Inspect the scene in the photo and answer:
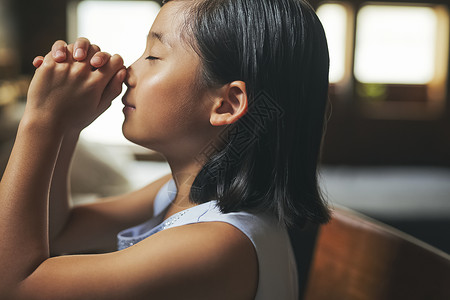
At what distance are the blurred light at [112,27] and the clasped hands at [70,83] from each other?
554 cm

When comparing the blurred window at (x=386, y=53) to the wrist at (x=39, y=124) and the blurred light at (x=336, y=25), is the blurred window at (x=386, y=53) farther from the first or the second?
the wrist at (x=39, y=124)

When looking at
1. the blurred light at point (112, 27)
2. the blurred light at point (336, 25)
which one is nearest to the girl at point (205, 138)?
the blurred light at point (112, 27)

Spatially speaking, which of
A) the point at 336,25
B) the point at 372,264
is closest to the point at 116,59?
the point at 372,264

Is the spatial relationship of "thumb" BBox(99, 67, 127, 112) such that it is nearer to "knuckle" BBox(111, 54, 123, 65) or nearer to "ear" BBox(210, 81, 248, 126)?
"knuckle" BBox(111, 54, 123, 65)

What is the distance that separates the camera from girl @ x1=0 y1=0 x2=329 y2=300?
64 centimetres

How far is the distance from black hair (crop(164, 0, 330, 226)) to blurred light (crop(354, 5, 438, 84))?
19.5ft

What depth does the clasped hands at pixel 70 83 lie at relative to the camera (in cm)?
69

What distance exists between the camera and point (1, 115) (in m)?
4.02

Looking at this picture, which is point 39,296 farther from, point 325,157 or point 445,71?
point 445,71

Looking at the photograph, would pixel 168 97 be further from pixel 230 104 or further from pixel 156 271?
pixel 156 271

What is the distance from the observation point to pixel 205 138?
0.79 metres

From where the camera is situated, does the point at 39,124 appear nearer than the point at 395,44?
Yes

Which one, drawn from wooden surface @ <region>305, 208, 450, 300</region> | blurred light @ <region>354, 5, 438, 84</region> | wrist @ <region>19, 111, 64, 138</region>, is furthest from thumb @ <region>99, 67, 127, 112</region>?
blurred light @ <region>354, 5, 438, 84</region>

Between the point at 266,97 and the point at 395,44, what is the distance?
6.41 meters
